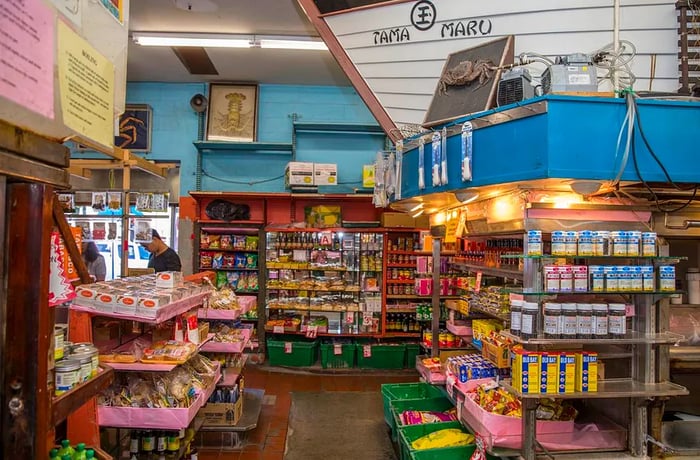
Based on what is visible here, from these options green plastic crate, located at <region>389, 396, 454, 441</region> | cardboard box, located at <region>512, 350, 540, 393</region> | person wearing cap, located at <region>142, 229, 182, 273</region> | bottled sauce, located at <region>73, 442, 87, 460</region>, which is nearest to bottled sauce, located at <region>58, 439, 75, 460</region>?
bottled sauce, located at <region>73, 442, 87, 460</region>

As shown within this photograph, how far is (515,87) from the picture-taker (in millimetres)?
3062

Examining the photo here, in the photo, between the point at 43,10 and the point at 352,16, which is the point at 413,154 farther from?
the point at 43,10

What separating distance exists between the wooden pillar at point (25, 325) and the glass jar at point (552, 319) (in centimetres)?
259

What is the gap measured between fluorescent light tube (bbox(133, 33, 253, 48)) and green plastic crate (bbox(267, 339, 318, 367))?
4.33 metres

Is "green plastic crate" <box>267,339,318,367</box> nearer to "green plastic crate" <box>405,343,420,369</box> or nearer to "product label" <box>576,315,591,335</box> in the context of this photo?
"green plastic crate" <box>405,343,420,369</box>

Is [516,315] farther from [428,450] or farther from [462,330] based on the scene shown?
[462,330]

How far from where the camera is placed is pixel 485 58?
352cm

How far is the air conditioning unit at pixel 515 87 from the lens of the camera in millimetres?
3039

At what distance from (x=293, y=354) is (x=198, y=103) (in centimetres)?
442

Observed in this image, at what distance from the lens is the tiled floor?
434 centimetres

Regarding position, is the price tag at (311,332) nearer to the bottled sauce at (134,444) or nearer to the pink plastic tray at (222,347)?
the pink plastic tray at (222,347)

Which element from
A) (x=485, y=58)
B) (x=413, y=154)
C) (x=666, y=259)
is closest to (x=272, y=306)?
(x=413, y=154)

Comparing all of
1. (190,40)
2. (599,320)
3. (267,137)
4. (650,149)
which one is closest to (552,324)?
(599,320)

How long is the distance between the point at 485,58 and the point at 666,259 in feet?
6.04
